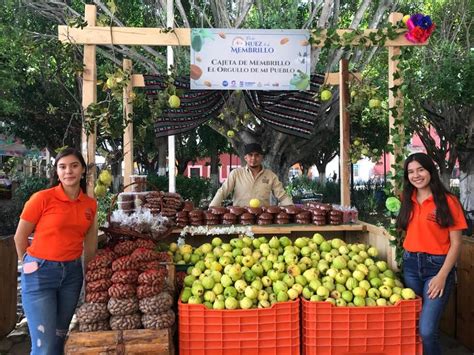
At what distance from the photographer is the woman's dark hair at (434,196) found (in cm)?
317

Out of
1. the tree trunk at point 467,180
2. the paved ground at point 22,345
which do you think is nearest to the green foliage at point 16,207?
the paved ground at point 22,345

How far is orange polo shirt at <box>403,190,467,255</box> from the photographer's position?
3.18 m

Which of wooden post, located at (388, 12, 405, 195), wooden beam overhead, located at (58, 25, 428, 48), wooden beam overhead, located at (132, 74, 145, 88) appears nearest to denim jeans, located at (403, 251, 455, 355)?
wooden post, located at (388, 12, 405, 195)

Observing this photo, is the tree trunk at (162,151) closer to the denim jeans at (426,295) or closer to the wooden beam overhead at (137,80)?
the wooden beam overhead at (137,80)

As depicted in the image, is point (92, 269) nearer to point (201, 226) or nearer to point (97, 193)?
point (97, 193)

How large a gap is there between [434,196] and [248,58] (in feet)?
7.25

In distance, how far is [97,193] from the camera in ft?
12.5

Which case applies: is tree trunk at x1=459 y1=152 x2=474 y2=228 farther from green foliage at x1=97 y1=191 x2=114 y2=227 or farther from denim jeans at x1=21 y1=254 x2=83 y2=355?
denim jeans at x1=21 y1=254 x2=83 y2=355

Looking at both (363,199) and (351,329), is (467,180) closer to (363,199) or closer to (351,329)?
(363,199)

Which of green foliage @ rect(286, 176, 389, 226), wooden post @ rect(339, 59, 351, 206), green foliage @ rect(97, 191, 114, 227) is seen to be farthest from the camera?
green foliage @ rect(286, 176, 389, 226)

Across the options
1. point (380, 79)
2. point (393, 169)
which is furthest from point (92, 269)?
point (380, 79)

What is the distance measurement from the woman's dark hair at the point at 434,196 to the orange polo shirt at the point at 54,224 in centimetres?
260

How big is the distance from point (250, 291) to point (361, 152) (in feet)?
8.62

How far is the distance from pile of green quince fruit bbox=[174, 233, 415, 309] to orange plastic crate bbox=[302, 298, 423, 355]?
2.9 inches
